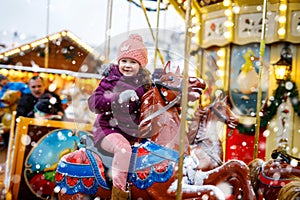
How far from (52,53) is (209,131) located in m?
8.04

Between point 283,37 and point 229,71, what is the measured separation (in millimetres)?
990

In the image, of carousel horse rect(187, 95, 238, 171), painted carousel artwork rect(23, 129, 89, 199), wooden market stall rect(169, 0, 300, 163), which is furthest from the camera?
wooden market stall rect(169, 0, 300, 163)

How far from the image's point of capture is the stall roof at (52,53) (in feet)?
30.8

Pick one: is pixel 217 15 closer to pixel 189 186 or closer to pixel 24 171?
pixel 24 171

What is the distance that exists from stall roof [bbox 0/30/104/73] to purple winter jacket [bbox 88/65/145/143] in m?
5.84

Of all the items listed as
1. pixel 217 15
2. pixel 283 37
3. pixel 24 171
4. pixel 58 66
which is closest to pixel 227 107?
pixel 24 171

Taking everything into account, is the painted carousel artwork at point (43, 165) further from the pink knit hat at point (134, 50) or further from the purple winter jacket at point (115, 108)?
the pink knit hat at point (134, 50)

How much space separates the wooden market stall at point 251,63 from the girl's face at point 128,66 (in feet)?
9.51

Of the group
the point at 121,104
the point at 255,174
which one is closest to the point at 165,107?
the point at 121,104

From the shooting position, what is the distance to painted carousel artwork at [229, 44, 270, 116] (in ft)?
20.8

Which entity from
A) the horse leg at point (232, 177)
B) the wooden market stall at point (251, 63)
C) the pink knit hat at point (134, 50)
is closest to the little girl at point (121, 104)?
the pink knit hat at point (134, 50)

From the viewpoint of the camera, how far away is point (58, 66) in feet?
35.2

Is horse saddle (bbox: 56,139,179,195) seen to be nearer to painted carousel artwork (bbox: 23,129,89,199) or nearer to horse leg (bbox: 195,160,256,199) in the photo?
horse leg (bbox: 195,160,256,199)

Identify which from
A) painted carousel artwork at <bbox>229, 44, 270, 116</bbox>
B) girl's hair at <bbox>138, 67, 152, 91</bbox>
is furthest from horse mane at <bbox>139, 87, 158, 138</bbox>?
painted carousel artwork at <bbox>229, 44, 270, 116</bbox>
